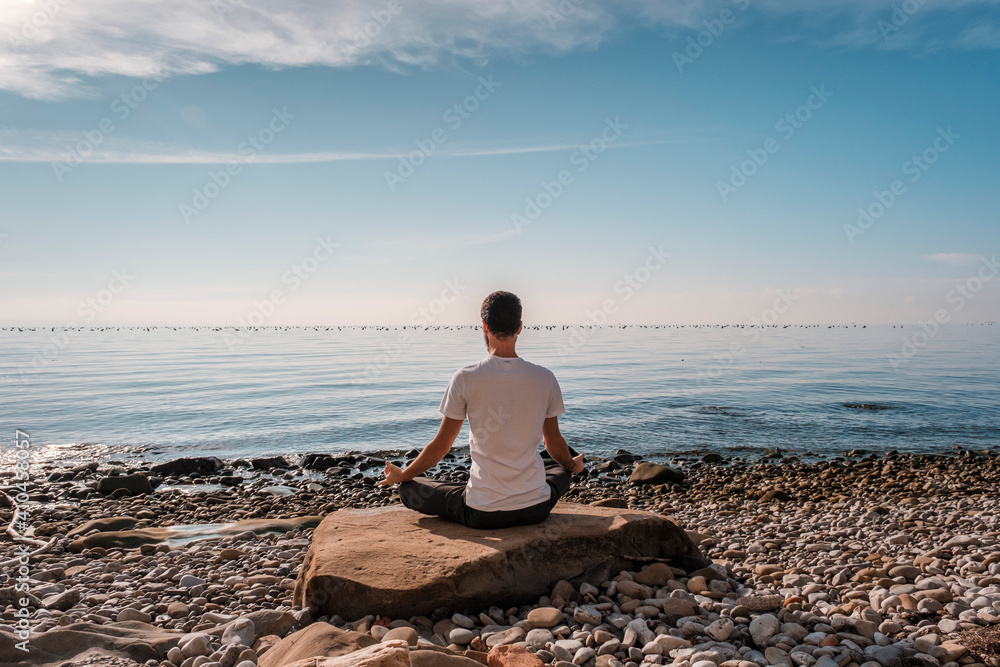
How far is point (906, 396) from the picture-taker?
24844 millimetres

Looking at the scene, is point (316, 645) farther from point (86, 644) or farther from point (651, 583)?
point (651, 583)

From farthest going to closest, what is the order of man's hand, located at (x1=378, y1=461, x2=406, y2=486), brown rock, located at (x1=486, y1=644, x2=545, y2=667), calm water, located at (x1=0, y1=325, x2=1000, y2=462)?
calm water, located at (x1=0, y1=325, x2=1000, y2=462)
man's hand, located at (x1=378, y1=461, x2=406, y2=486)
brown rock, located at (x1=486, y1=644, x2=545, y2=667)

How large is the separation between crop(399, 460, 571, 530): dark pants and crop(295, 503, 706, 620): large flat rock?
0.28 feet

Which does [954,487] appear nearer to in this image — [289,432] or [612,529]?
[612,529]

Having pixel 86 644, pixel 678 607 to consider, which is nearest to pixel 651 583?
pixel 678 607

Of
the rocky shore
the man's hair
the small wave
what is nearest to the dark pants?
the rocky shore

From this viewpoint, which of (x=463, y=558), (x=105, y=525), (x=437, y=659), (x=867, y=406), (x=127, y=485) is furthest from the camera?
(x=867, y=406)

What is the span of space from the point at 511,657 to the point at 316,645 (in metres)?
1.27

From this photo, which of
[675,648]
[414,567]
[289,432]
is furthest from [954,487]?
[289,432]

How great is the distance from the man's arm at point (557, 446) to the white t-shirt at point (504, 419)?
0.42 ft

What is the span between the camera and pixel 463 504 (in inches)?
230

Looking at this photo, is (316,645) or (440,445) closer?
(316,645)

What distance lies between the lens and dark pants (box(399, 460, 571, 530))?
18.7 ft

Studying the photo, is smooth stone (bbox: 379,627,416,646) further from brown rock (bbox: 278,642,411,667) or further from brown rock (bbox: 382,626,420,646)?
brown rock (bbox: 278,642,411,667)
